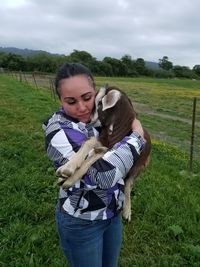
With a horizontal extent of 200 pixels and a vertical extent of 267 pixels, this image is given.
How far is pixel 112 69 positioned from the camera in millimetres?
87375

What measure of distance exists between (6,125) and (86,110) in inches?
341

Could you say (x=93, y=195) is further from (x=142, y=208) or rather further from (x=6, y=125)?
(x=6, y=125)

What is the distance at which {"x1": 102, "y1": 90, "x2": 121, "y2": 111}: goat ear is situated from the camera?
7.23 ft

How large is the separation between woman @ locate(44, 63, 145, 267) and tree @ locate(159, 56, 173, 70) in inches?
4729

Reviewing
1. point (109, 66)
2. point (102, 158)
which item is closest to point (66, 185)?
point (102, 158)

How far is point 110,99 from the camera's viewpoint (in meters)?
2.26

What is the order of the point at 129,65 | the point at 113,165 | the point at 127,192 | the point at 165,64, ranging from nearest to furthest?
the point at 113,165
the point at 127,192
the point at 129,65
the point at 165,64

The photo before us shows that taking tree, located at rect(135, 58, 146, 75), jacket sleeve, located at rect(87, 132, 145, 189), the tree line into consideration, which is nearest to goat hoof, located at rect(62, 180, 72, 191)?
jacket sleeve, located at rect(87, 132, 145, 189)

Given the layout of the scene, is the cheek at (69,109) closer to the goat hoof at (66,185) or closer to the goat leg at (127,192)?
the goat hoof at (66,185)

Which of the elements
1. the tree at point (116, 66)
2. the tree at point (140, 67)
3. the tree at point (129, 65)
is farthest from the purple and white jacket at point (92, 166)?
the tree at point (140, 67)

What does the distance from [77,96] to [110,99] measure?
0.27 m

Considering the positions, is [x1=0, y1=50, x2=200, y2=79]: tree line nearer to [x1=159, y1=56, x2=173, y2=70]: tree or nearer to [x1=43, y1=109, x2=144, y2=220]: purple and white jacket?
[x1=159, y1=56, x2=173, y2=70]: tree

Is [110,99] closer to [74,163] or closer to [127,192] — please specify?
[74,163]

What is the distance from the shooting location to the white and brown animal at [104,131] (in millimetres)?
1981
